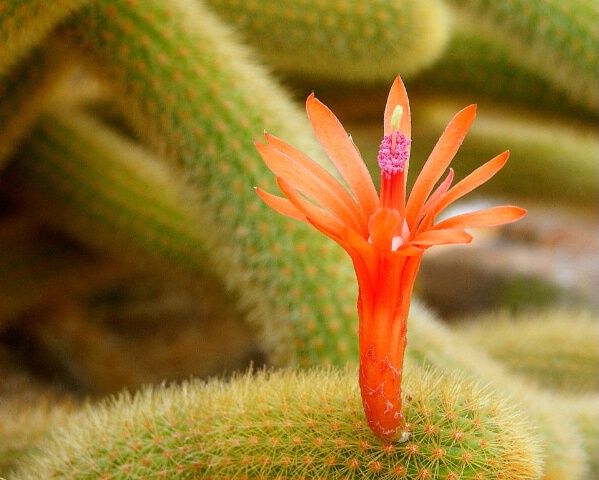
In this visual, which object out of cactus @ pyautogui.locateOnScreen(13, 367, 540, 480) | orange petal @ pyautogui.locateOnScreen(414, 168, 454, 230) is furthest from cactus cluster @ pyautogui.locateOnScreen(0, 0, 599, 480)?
orange petal @ pyautogui.locateOnScreen(414, 168, 454, 230)

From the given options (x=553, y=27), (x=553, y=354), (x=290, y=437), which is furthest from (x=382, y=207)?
(x=553, y=354)

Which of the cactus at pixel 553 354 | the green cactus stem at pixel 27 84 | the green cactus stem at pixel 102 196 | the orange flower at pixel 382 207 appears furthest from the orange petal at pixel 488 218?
the cactus at pixel 553 354

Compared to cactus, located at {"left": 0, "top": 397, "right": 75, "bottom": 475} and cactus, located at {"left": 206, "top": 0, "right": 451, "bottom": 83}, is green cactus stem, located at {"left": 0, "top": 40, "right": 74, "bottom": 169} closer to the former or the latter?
cactus, located at {"left": 206, "top": 0, "right": 451, "bottom": 83}

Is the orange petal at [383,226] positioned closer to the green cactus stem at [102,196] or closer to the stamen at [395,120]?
the stamen at [395,120]

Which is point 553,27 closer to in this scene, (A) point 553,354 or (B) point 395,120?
(A) point 553,354

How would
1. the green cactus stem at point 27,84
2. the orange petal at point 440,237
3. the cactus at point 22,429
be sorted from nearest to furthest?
1. the orange petal at point 440,237
2. the cactus at point 22,429
3. the green cactus stem at point 27,84

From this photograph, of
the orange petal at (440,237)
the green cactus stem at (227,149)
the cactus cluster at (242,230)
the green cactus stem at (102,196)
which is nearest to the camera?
the orange petal at (440,237)

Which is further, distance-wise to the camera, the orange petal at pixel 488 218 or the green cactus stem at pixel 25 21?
the green cactus stem at pixel 25 21

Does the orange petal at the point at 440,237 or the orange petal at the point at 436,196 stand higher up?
the orange petal at the point at 436,196
